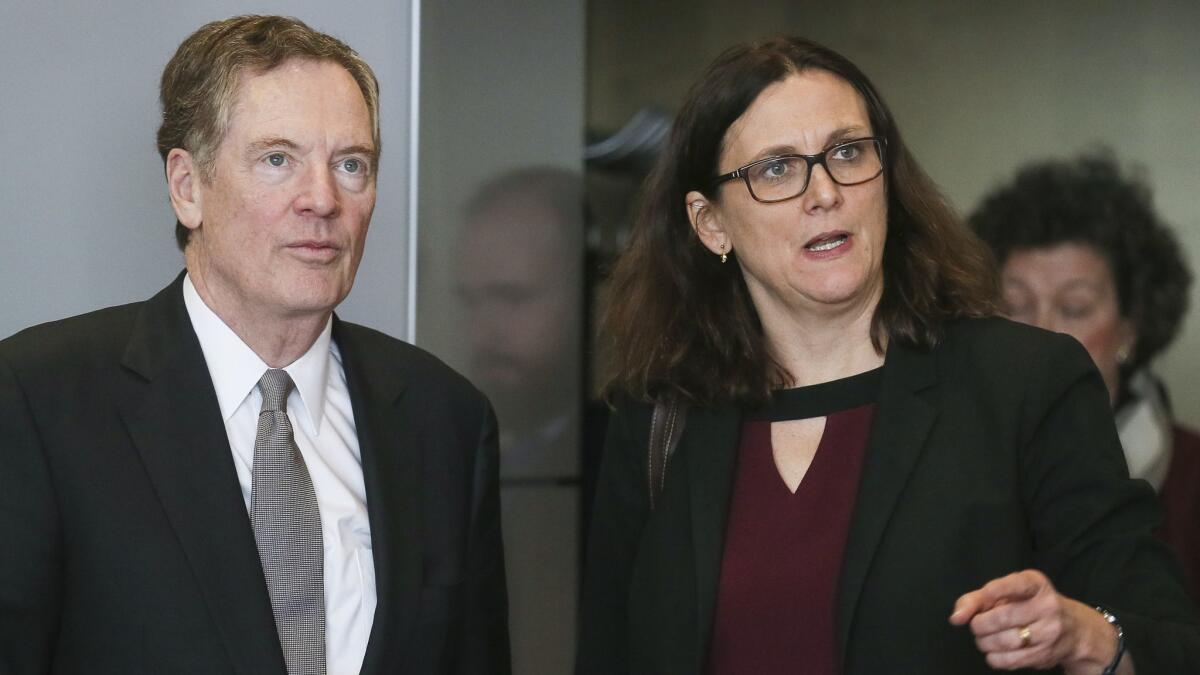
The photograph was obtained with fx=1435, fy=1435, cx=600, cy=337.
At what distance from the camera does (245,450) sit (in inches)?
94.0

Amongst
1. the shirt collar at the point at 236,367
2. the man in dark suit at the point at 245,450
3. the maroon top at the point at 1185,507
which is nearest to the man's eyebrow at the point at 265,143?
the man in dark suit at the point at 245,450

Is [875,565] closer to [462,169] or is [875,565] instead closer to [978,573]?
[978,573]

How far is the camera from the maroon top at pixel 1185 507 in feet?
13.7

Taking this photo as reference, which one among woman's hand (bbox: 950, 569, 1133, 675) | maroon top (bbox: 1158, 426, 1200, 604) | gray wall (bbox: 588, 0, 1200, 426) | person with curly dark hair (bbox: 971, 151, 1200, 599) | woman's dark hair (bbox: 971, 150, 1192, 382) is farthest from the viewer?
gray wall (bbox: 588, 0, 1200, 426)

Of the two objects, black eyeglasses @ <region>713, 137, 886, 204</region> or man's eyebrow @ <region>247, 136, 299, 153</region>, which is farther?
black eyeglasses @ <region>713, 137, 886, 204</region>

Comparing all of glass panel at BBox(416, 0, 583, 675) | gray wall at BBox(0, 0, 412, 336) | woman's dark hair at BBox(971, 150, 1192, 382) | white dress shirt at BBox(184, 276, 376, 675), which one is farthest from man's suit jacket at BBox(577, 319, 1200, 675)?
woman's dark hair at BBox(971, 150, 1192, 382)

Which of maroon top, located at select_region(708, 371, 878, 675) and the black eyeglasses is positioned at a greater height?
the black eyeglasses

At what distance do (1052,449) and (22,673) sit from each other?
5.49ft

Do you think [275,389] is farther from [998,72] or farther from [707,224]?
[998,72]

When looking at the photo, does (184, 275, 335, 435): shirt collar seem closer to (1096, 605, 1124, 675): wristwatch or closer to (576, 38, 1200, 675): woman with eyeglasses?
(576, 38, 1200, 675): woman with eyeglasses

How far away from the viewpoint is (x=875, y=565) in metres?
2.42

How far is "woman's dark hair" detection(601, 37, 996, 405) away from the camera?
2691 mm

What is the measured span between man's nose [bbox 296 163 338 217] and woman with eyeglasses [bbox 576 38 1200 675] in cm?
76

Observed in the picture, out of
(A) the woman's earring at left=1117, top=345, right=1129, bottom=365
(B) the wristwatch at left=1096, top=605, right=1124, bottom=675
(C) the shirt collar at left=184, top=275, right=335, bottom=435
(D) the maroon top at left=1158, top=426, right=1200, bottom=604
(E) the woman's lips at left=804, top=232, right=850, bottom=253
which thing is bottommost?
(D) the maroon top at left=1158, top=426, right=1200, bottom=604
